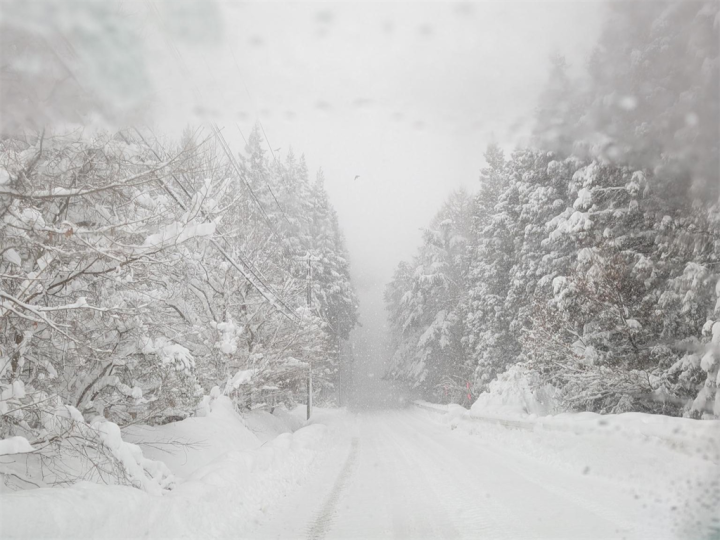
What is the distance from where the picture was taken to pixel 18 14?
10.4ft

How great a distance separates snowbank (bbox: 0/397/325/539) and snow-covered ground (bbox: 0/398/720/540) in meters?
0.01

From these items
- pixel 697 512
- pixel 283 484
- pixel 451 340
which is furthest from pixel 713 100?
pixel 451 340

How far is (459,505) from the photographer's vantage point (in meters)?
5.14

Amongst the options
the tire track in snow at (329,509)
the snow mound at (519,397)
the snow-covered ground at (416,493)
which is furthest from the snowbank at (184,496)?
the snow mound at (519,397)

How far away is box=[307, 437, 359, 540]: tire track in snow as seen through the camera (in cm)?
445

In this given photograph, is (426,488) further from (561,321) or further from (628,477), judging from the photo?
(561,321)

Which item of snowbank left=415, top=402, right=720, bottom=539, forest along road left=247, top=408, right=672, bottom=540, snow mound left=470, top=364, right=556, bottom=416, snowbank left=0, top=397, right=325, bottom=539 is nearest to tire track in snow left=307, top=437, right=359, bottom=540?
forest along road left=247, top=408, right=672, bottom=540

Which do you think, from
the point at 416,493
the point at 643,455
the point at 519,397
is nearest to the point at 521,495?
the point at 416,493

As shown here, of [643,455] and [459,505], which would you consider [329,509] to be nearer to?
[459,505]

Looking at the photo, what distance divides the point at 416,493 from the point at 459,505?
0.97 m

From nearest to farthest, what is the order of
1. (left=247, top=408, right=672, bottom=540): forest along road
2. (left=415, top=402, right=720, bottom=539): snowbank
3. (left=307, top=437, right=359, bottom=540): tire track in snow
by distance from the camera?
(left=415, top=402, right=720, bottom=539): snowbank, (left=247, top=408, right=672, bottom=540): forest along road, (left=307, top=437, right=359, bottom=540): tire track in snow

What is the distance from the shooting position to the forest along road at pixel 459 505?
13.3ft

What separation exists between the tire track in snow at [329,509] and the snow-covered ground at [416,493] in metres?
0.03

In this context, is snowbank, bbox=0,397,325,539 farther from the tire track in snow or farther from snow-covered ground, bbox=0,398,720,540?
the tire track in snow
